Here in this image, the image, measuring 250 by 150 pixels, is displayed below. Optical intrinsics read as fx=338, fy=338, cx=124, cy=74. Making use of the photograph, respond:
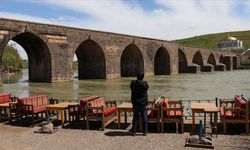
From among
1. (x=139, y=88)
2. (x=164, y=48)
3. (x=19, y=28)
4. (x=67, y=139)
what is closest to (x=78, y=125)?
(x=67, y=139)

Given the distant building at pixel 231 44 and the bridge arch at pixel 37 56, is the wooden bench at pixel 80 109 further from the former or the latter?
the distant building at pixel 231 44

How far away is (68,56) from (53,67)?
2.10 metres

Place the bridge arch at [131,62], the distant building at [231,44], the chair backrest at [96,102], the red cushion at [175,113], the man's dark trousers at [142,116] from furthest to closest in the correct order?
the distant building at [231,44] → the bridge arch at [131,62] → the chair backrest at [96,102] → the red cushion at [175,113] → the man's dark trousers at [142,116]

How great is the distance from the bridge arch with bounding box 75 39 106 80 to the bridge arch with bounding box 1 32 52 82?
5.89 meters

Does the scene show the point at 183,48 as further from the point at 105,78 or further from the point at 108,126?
the point at 108,126

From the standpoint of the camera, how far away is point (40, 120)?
36.0ft

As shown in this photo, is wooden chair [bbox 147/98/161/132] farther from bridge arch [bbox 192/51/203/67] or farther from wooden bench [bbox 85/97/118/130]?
bridge arch [bbox 192/51/203/67]

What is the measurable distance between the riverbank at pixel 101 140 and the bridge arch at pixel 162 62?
140ft

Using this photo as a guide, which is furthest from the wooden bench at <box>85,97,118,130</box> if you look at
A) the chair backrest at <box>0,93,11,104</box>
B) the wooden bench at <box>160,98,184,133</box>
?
the chair backrest at <box>0,93,11,104</box>

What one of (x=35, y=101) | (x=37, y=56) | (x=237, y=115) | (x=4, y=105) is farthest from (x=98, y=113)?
(x=37, y=56)

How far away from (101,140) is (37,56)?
83.2ft

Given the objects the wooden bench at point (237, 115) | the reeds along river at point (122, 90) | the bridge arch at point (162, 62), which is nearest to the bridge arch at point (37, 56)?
the reeds along river at point (122, 90)

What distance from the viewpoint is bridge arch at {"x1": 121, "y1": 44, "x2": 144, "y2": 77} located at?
4478 centimetres

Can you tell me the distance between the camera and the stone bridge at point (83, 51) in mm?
29344
